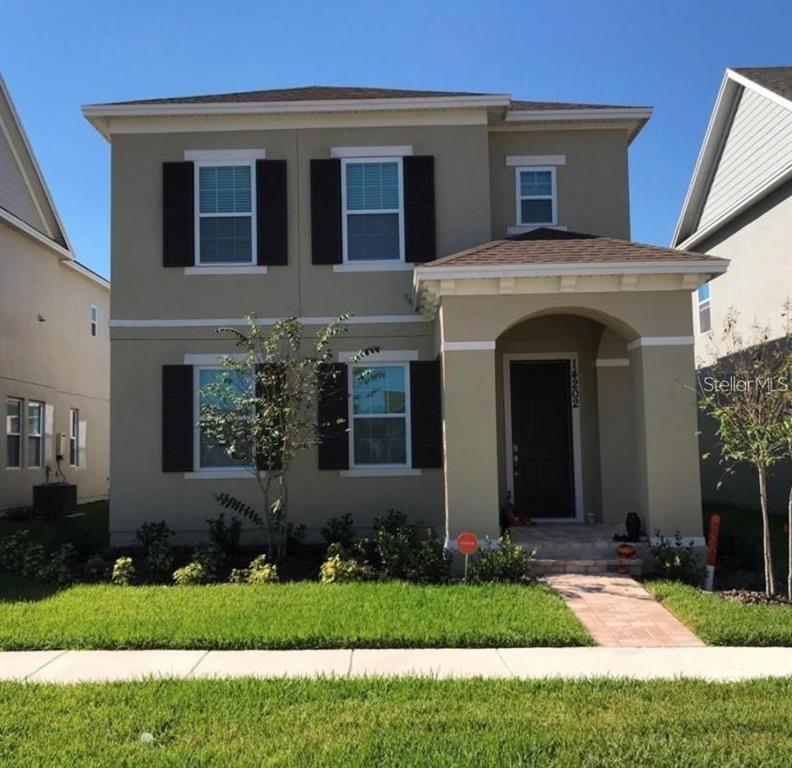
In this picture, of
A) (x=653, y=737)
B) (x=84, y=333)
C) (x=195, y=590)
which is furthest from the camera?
(x=84, y=333)

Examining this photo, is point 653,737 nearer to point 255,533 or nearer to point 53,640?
point 53,640

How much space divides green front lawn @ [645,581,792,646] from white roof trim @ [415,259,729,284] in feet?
12.1

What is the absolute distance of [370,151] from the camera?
11.6 m

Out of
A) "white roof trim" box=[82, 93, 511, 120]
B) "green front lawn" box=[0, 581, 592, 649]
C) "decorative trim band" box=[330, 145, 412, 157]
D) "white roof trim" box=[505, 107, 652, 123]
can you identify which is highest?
"white roof trim" box=[505, 107, 652, 123]

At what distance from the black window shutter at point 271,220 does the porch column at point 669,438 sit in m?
5.26

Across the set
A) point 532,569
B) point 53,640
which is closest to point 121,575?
point 53,640

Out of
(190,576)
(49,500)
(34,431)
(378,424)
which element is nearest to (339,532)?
(378,424)

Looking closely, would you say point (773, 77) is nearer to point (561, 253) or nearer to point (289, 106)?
point (561, 253)

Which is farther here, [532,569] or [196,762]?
[532,569]

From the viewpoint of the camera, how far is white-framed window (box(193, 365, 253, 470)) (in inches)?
448

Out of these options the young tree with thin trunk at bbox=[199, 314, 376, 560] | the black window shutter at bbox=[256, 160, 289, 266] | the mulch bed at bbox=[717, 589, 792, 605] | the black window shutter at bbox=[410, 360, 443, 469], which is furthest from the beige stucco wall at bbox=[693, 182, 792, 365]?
the black window shutter at bbox=[256, 160, 289, 266]

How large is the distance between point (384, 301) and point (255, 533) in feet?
12.6

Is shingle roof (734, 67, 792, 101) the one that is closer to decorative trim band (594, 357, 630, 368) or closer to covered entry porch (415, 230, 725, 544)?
decorative trim band (594, 357, 630, 368)

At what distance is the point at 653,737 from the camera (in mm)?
4613
